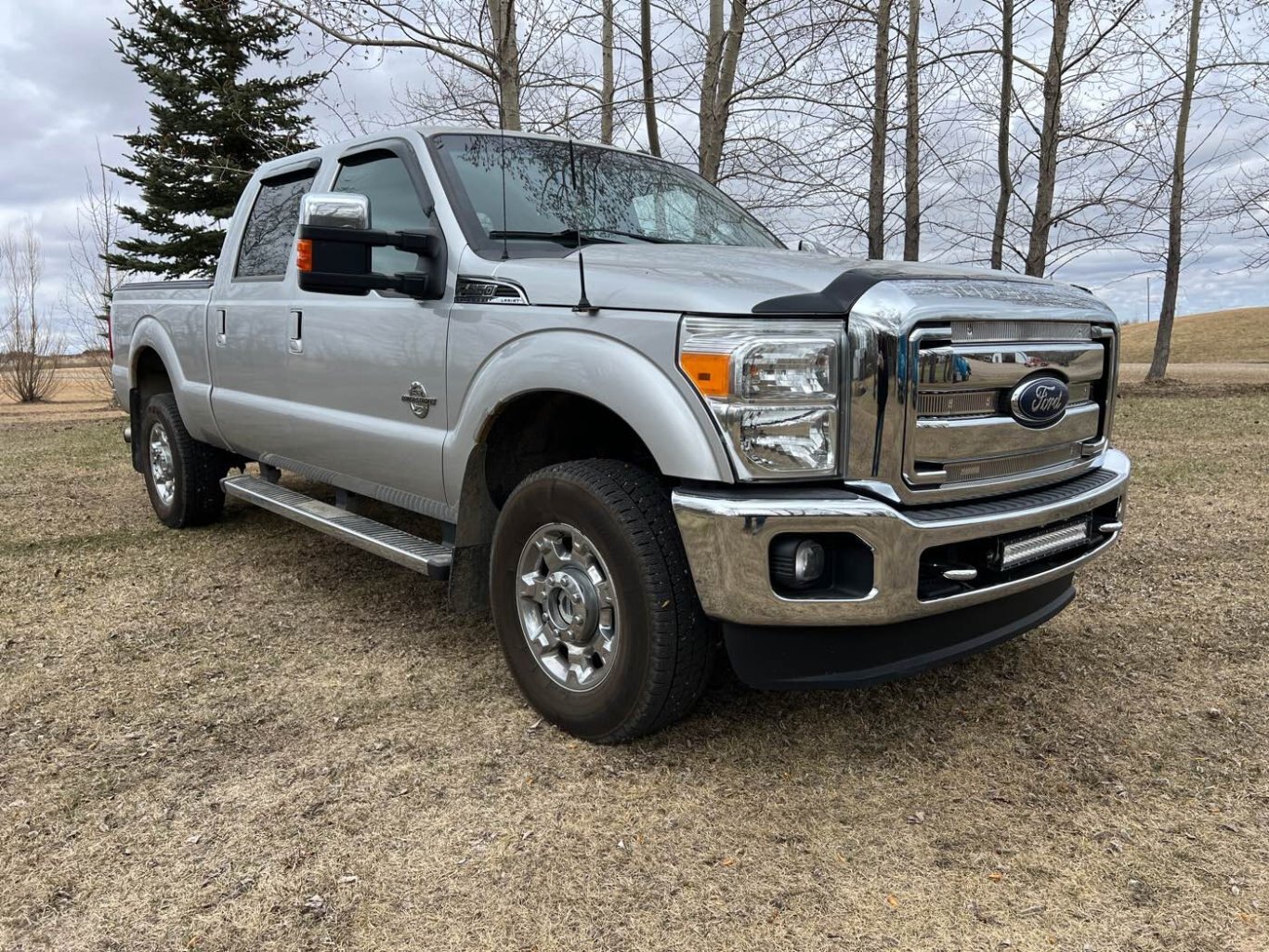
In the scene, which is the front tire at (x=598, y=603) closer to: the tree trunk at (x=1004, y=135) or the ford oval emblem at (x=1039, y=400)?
the ford oval emblem at (x=1039, y=400)

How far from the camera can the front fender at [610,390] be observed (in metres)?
2.54

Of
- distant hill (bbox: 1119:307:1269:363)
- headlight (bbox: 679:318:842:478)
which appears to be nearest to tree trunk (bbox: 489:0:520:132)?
headlight (bbox: 679:318:842:478)

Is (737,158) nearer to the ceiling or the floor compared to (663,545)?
nearer to the ceiling

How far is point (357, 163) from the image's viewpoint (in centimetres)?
425

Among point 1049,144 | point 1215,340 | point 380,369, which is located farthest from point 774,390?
point 1215,340

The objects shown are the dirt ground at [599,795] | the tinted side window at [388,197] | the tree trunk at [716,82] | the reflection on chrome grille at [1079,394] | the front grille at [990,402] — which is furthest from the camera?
the tree trunk at [716,82]

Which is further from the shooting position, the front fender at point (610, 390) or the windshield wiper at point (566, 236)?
the windshield wiper at point (566, 236)

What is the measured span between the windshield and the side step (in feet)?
3.71

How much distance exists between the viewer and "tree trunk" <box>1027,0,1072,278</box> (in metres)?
12.7

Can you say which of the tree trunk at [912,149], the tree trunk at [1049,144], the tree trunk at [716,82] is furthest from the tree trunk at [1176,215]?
the tree trunk at [716,82]

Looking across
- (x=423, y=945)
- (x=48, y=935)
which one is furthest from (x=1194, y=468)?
(x=48, y=935)

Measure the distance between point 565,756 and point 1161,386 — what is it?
17.2m

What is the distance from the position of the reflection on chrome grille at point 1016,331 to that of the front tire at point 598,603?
3.14 feet

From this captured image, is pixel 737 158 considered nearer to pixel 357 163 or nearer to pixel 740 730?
pixel 357 163
